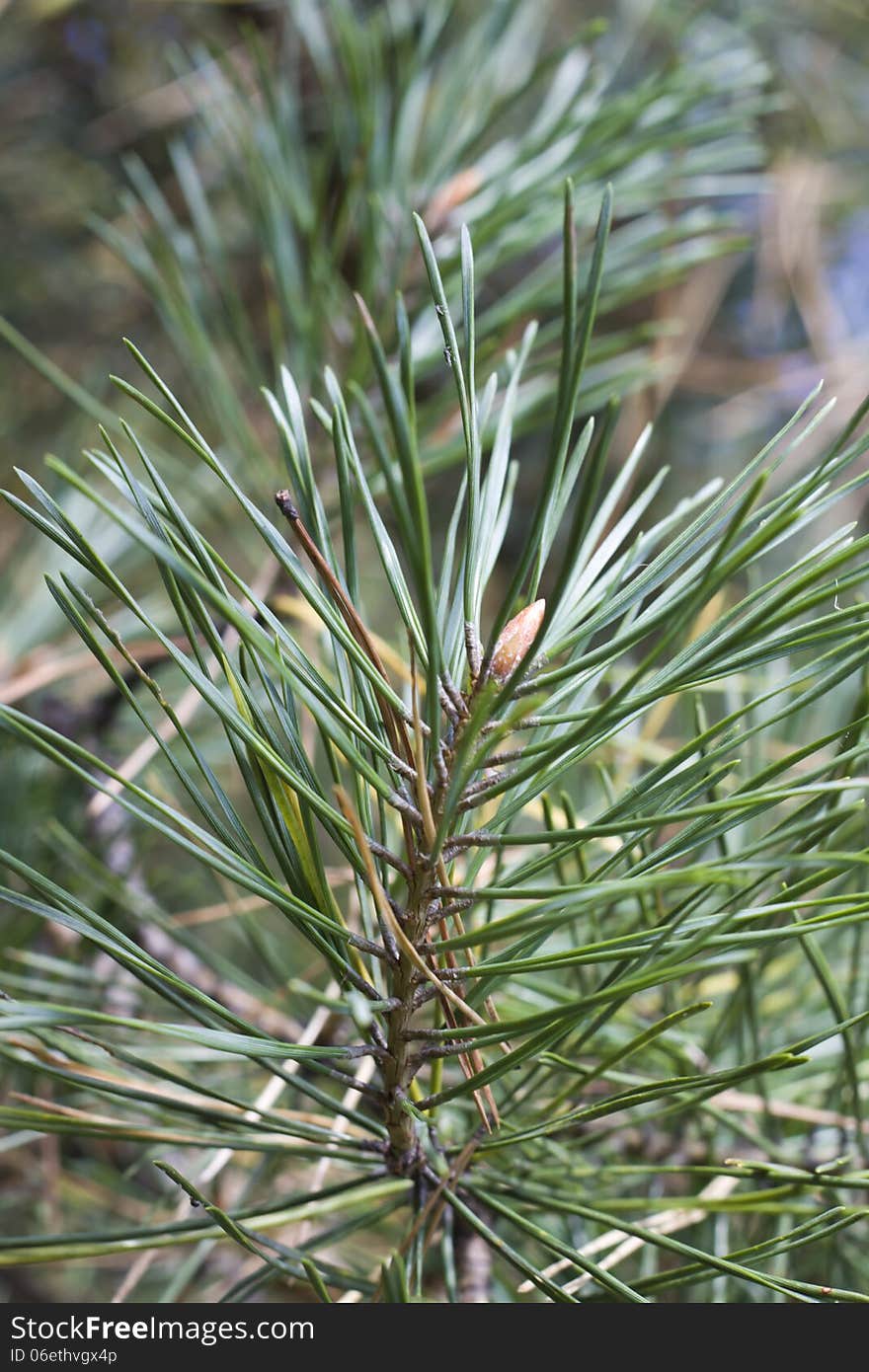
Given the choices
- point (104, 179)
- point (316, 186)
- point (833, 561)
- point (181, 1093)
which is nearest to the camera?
point (833, 561)

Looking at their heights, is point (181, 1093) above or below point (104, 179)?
below

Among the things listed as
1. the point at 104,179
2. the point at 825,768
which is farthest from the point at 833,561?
the point at 104,179

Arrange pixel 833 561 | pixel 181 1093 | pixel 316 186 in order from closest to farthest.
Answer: pixel 833 561, pixel 181 1093, pixel 316 186

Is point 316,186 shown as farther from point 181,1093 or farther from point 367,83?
point 181,1093

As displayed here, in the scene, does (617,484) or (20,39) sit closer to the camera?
(617,484)

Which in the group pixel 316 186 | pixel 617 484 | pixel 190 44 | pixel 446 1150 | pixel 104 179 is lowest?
pixel 446 1150

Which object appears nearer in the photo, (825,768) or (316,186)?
(825,768)

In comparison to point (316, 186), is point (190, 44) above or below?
above

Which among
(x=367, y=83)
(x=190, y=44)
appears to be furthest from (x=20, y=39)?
(x=367, y=83)

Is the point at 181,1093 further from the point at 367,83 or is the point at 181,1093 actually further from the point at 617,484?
the point at 367,83

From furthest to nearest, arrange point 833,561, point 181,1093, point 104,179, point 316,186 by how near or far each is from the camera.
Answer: point 104,179 → point 316,186 → point 181,1093 → point 833,561
